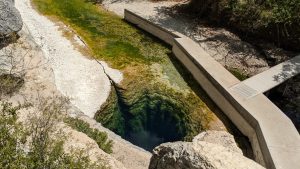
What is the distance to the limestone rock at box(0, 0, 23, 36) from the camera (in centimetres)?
2114

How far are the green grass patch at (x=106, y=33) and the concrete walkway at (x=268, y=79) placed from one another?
5682 mm

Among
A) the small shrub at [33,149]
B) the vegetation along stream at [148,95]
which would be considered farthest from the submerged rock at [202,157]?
the vegetation along stream at [148,95]

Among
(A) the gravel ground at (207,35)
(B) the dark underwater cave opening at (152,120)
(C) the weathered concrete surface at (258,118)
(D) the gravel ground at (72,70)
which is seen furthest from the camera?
(A) the gravel ground at (207,35)

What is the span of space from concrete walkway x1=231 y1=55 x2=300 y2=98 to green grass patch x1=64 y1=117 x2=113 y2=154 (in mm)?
7365

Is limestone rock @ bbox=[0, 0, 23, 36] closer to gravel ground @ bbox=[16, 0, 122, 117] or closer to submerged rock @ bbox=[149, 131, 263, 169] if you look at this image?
gravel ground @ bbox=[16, 0, 122, 117]

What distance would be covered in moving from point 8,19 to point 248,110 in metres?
13.5

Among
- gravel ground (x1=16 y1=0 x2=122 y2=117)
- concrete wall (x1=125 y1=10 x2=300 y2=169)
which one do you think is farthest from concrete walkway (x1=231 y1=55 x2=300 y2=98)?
gravel ground (x1=16 y1=0 x2=122 y2=117)

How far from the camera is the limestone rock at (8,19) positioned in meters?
21.1

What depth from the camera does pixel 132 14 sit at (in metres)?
27.7

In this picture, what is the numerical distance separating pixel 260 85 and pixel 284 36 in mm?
6010

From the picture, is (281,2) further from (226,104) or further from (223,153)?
(223,153)

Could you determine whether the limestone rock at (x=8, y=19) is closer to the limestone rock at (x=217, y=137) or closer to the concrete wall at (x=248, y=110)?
the concrete wall at (x=248, y=110)

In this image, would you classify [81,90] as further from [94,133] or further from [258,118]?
[258,118]

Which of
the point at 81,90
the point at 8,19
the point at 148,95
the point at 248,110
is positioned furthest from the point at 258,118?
the point at 8,19
